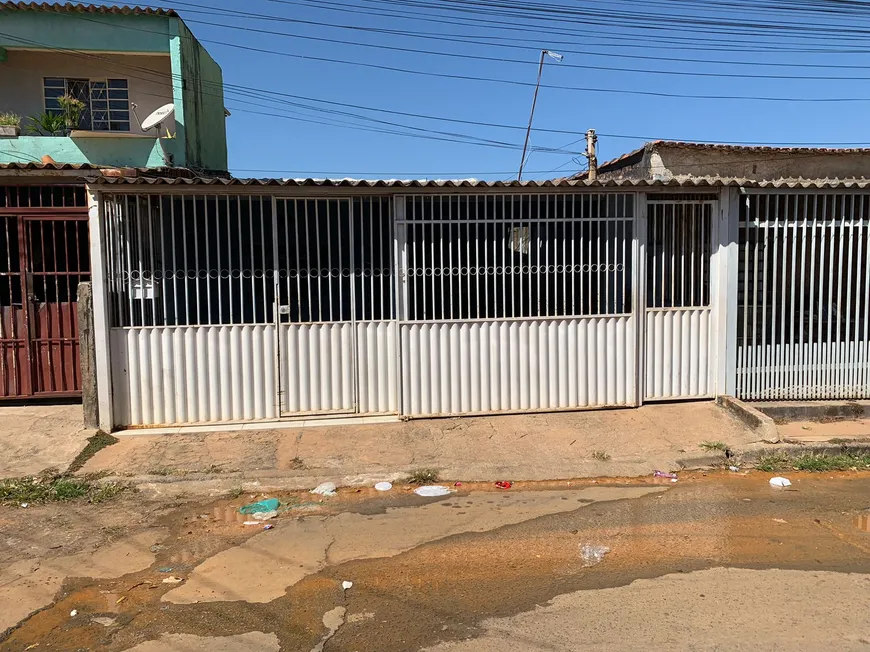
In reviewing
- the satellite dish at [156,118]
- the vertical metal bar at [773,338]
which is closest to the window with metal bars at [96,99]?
the satellite dish at [156,118]

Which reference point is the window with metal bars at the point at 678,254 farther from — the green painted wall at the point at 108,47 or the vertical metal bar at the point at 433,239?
the green painted wall at the point at 108,47

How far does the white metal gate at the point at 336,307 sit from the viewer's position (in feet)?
23.0

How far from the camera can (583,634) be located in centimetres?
324

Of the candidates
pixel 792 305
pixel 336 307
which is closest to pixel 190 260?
pixel 336 307

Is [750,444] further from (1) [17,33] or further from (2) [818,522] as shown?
(1) [17,33]

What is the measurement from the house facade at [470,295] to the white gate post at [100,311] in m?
0.02

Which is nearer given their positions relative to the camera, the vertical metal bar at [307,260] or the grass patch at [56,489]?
the grass patch at [56,489]

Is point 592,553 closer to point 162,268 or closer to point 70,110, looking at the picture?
point 162,268

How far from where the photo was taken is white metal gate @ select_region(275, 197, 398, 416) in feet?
23.0

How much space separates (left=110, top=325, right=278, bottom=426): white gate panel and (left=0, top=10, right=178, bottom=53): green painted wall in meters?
8.15

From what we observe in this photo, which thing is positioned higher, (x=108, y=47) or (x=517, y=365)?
(x=108, y=47)

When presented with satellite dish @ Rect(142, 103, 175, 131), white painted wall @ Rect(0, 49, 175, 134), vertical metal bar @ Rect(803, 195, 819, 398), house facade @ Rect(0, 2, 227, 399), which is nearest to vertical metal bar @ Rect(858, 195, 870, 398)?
vertical metal bar @ Rect(803, 195, 819, 398)

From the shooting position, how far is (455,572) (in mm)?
4000

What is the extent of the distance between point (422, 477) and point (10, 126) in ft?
34.7
